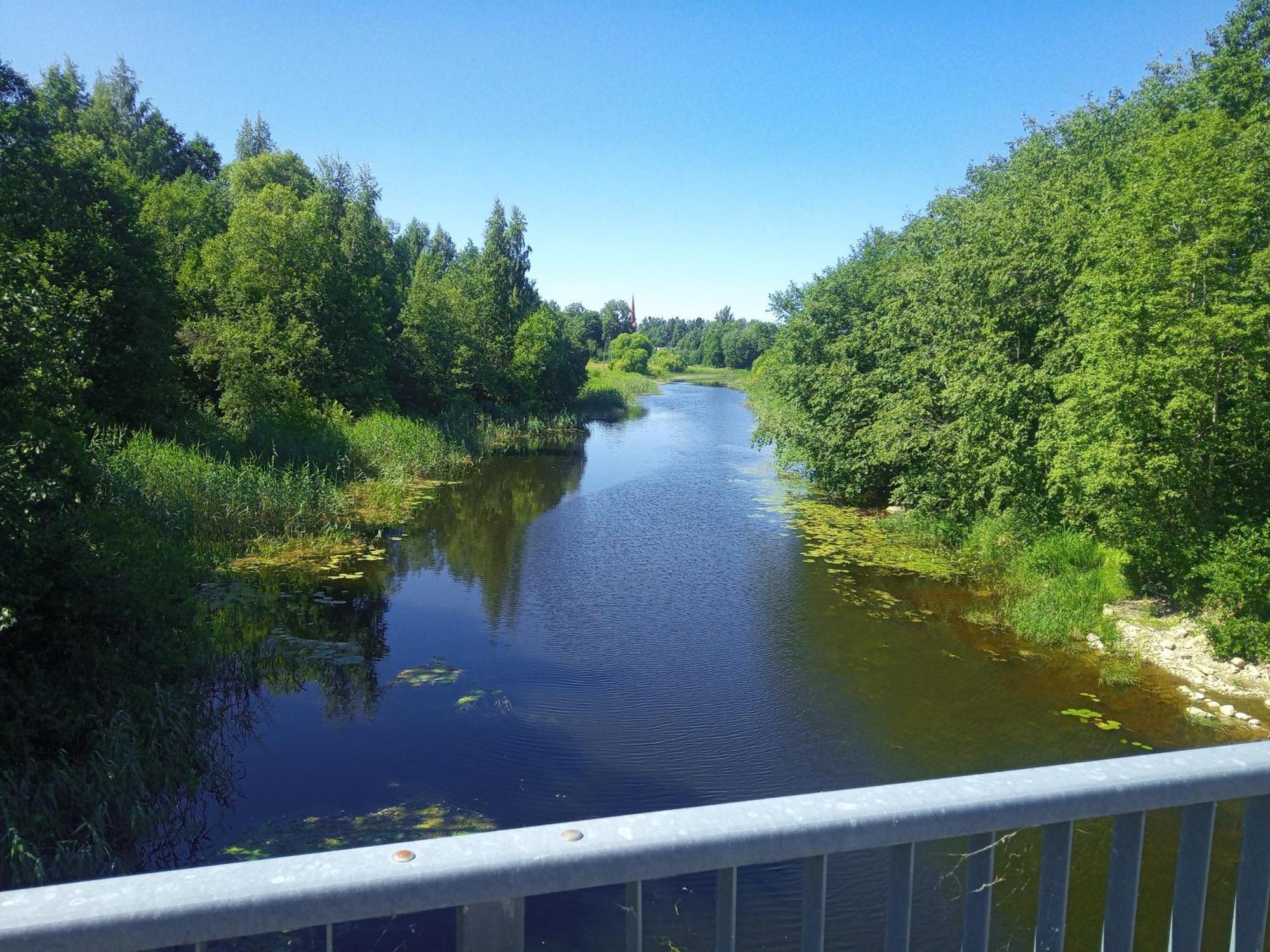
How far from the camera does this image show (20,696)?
669 cm

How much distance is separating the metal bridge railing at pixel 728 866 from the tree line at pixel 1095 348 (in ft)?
34.0

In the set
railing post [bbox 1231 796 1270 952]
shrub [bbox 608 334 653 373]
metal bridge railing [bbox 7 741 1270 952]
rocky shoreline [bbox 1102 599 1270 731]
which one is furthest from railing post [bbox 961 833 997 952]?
shrub [bbox 608 334 653 373]

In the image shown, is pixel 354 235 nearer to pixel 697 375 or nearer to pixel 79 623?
pixel 79 623

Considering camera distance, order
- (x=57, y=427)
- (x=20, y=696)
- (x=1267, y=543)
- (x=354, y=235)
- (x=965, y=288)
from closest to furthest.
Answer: (x=20, y=696), (x=57, y=427), (x=1267, y=543), (x=965, y=288), (x=354, y=235)

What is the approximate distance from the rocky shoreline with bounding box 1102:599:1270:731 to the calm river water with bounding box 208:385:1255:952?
374mm

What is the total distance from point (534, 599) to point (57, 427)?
23.5 ft

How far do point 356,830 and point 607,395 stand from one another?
46.0 meters

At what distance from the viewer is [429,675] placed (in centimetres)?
1030

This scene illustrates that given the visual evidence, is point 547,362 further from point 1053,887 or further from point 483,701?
point 1053,887

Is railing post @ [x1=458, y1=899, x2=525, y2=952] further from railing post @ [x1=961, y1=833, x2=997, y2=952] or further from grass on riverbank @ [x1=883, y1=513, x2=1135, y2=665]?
grass on riverbank @ [x1=883, y1=513, x2=1135, y2=665]

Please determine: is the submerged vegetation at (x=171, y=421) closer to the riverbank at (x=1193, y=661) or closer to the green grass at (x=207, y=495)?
the green grass at (x=207, y=495)

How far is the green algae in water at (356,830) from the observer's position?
6.63 meters

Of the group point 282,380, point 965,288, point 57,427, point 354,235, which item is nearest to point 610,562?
point 965,288

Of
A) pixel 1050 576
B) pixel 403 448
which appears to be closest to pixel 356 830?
pixel 1050 576
